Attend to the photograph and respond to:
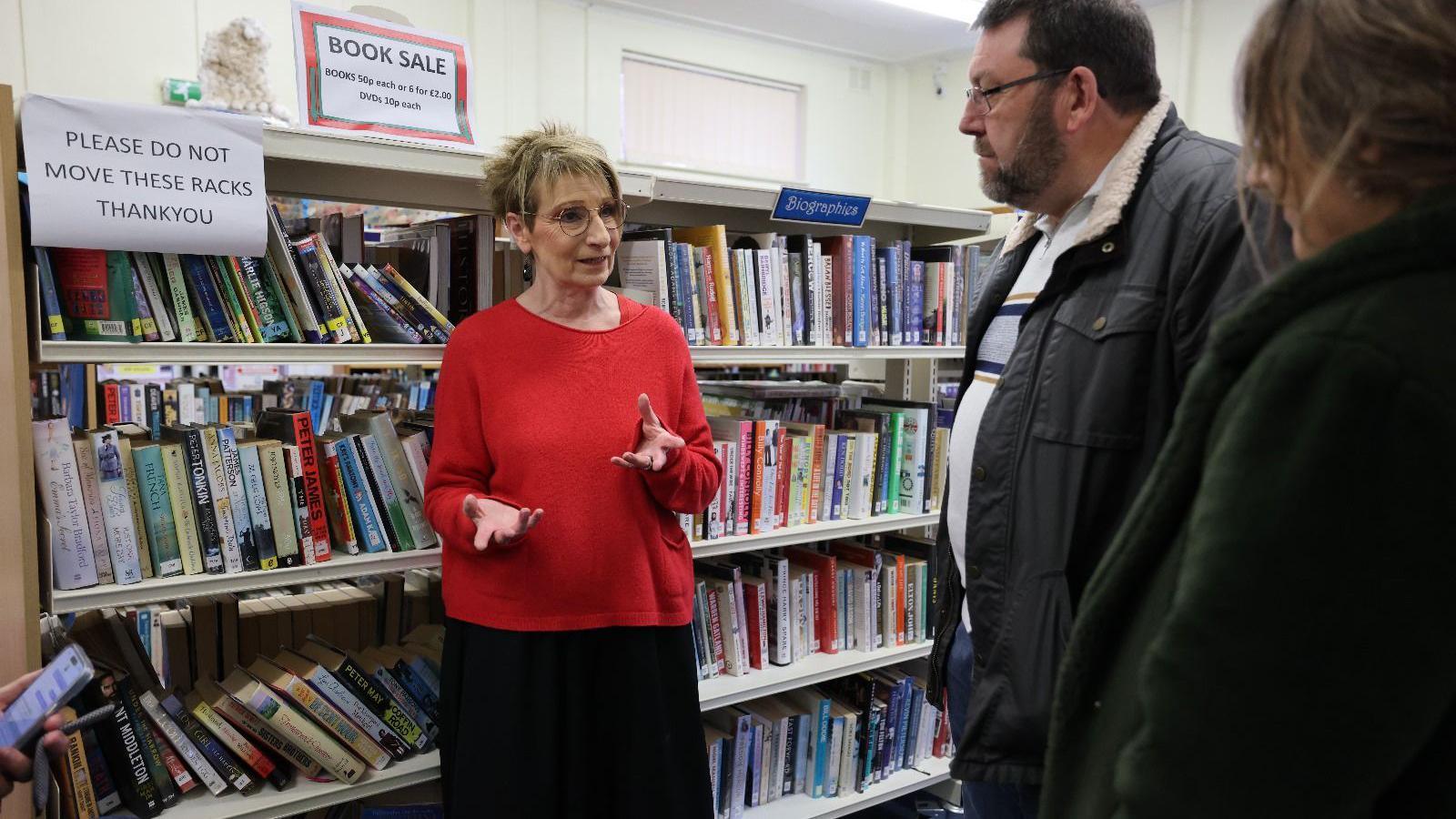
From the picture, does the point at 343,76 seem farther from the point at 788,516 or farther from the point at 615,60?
the point at 615,60

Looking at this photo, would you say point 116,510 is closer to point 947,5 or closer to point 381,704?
point 381,704

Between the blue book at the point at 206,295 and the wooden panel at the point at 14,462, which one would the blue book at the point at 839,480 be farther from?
the wooden panel at the point at 14,462

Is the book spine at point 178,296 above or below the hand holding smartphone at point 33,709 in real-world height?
above

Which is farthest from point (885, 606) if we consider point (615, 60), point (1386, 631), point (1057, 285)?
point (615, 60)

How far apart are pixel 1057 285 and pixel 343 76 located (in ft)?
4.77

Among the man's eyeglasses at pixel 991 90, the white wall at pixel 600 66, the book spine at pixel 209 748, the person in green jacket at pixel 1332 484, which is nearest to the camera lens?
Answer: the person in green jacket at pixel 1332 484

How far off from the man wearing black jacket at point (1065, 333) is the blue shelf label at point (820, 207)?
0.99m

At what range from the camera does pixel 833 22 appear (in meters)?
7.05

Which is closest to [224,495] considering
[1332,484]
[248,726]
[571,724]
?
[248,726]

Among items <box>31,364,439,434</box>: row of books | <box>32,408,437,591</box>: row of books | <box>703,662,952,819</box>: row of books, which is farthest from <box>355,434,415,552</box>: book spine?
<box>31,364,439,434</box>: row of books

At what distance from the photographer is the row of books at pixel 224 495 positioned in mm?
1635

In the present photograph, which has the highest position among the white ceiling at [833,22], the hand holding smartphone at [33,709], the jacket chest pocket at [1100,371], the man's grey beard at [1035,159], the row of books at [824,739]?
the white ceiling at [833,22]

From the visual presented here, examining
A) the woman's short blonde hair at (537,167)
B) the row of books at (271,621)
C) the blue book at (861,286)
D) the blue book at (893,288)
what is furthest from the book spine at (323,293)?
the blue book at (893,288)

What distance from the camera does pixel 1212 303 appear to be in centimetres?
113
